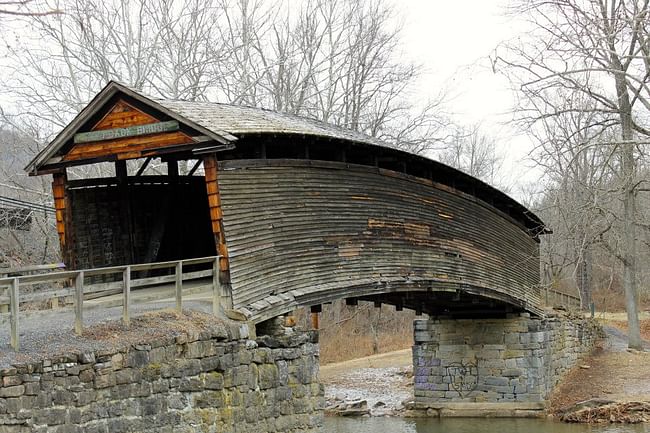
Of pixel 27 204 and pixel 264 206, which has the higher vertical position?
pixel 27 204

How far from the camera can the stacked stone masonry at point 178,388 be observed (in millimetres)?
6918

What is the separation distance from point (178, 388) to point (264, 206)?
326 centimetres

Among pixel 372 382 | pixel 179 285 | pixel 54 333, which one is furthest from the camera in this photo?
pixel 372 382

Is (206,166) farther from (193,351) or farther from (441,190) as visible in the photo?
(441,190)

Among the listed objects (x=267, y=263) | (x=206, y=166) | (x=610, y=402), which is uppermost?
(x=206, y=166)

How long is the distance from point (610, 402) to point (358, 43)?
1660 centimetres

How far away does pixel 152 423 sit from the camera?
8.13m

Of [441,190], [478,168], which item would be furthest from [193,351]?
[478,168]

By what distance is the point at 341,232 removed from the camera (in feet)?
41.4

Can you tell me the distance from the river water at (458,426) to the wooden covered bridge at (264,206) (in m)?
3.26

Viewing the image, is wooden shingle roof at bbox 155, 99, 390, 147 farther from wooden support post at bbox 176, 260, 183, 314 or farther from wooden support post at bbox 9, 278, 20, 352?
wooden support post at bbox 9, 278, 20, 352

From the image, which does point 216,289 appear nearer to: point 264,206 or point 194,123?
point 264,206

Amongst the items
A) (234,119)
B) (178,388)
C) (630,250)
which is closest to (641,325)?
(630,250)

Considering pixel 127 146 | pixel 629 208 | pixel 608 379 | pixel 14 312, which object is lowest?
pixel 608 379
